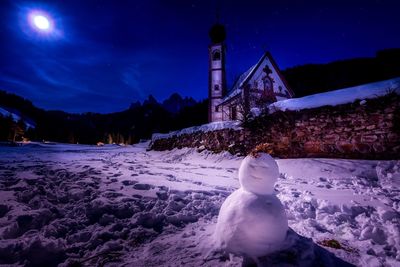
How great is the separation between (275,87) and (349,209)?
18.5m

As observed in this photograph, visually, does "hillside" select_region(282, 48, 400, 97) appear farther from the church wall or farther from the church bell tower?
the church bell tower

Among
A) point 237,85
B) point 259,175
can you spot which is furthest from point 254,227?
point 237,85

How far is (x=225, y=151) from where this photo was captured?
9.96m

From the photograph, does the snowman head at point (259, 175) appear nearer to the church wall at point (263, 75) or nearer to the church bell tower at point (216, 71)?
the church wall at point (263, 75)

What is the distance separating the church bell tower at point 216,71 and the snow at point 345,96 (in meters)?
14.8

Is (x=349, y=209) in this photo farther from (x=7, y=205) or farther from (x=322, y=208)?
(x=7, y=205)

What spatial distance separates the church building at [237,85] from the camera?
18516 mm

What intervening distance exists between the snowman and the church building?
43.2 ft

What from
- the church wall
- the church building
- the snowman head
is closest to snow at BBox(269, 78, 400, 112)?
the snowman head

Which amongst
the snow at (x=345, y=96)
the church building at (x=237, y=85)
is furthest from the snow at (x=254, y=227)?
the church building at (x=237, y=85)

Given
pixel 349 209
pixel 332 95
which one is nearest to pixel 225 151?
pixel 332 95

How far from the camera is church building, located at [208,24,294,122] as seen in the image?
1852 cm

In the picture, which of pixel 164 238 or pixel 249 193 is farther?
pixel 164 238

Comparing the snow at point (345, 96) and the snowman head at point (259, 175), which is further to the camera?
the snow at point (345, 96)
